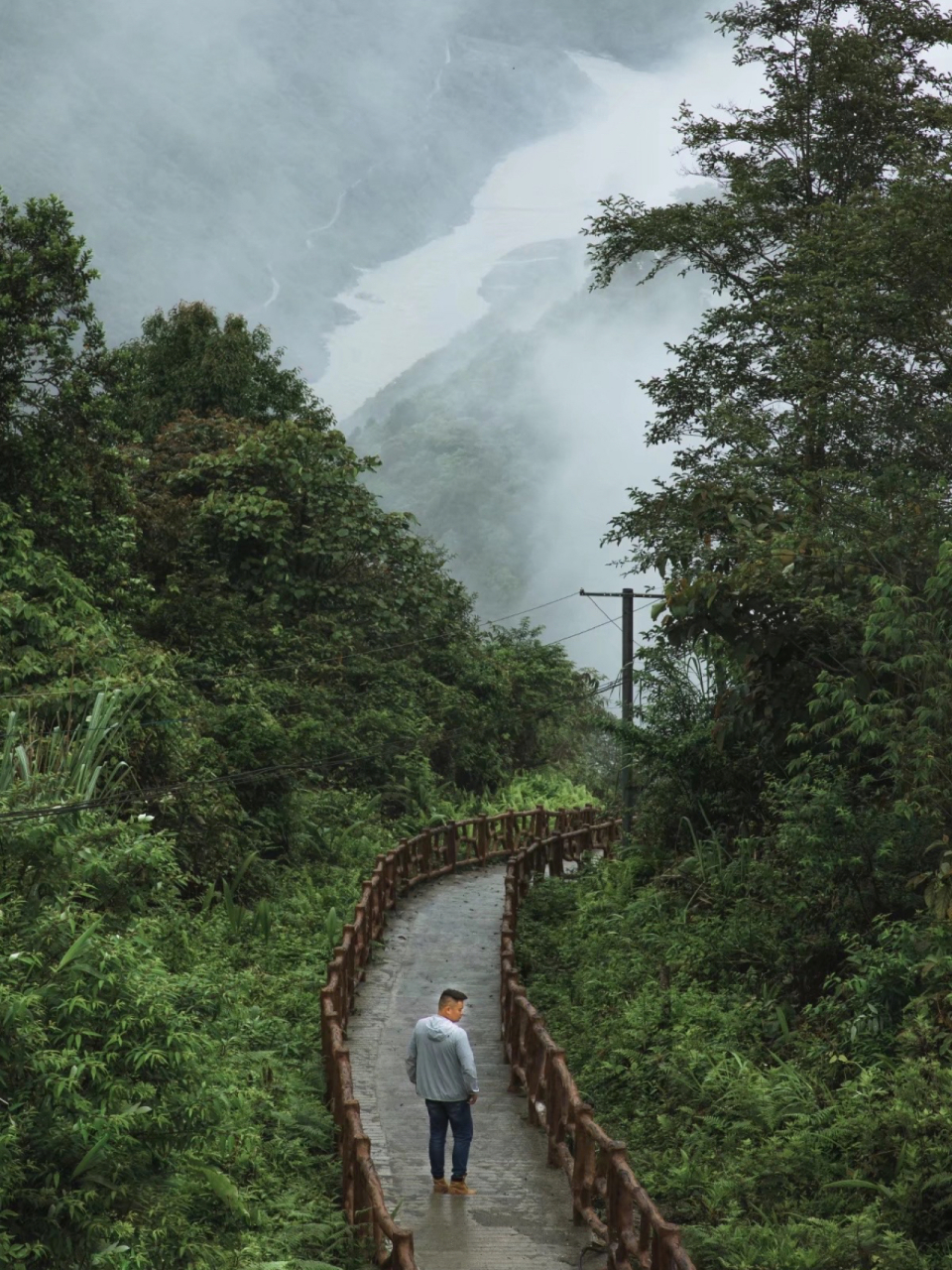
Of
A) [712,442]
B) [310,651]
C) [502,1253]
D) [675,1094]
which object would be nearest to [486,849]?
[310,651]

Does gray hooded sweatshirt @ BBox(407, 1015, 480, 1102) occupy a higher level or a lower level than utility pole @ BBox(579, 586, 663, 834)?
lower

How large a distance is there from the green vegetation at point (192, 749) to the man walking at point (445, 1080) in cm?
91

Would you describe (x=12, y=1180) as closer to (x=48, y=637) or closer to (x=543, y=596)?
(x=48, y=637)

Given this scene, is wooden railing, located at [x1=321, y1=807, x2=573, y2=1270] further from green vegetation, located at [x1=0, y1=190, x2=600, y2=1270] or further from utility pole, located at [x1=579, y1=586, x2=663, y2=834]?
utility pole, located at [x1=579, y1=586, x2=663, y2=834]

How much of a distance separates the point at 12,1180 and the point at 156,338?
2885 cm

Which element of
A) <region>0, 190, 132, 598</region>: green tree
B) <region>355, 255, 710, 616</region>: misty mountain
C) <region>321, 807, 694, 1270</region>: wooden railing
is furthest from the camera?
<region>355, 255, 710, 616</region>: misty mountain

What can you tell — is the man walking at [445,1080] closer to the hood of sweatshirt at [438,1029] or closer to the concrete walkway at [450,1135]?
the hood of sweatshirt at [438,1029]

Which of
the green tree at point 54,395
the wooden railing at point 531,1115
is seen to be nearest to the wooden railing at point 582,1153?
the wooden railing at point 531,1115

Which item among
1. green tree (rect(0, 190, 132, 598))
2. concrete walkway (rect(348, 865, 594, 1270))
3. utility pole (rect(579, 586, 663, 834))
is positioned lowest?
concrete walkway (rect(348, 865, 594, 1270))

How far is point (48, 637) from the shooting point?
64.0 ft

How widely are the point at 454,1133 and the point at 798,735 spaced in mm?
5581

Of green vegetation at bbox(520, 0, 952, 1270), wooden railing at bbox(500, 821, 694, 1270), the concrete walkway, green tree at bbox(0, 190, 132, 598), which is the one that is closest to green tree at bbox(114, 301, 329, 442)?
green tree at bbox(0, 190, 132, 598)

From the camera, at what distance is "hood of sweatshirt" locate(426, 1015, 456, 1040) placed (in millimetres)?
10117

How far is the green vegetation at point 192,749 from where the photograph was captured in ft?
29.9
